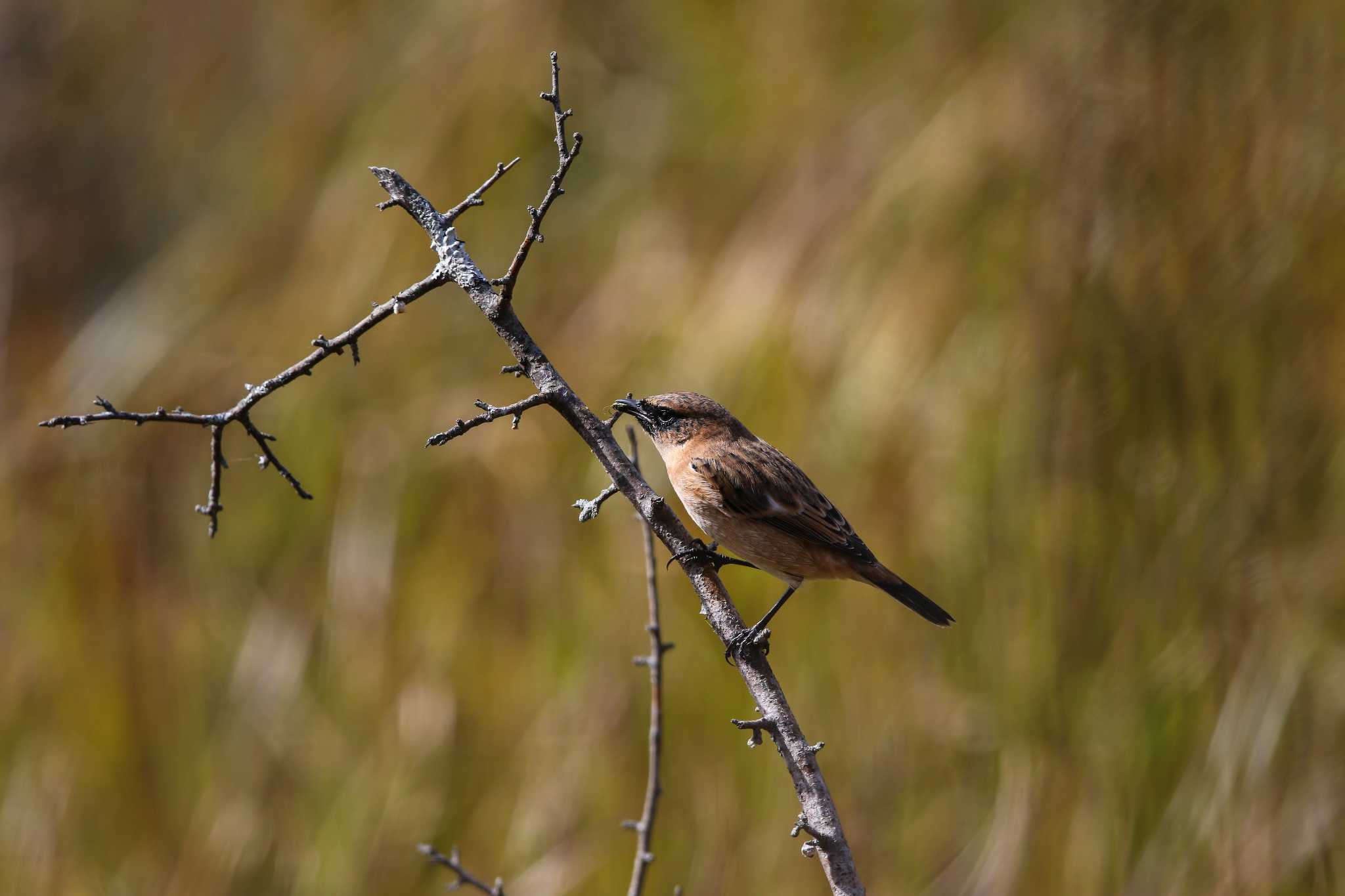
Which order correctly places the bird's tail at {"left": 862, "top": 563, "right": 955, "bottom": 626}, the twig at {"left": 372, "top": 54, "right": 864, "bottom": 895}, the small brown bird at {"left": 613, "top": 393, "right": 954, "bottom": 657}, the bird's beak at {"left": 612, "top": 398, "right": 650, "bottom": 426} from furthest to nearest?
the bird's beak at {"left": 612, "top": 398, "right": 650, "bottom": 426}, the bird's tail at {"left": 862, "top": 563, "right": 955, "bottom": 626}, the small brown bird at {"left": 613, "top": 393, "right": 954, "bottom": 657}, the twig at {"left": 372, "top": 54, "right": 864, "bottom": 895}

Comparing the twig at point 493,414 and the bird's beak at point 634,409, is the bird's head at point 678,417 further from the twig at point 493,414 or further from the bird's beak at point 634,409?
the twig at point 493,414

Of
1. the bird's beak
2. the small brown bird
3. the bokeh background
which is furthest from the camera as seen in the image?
the bokeh background

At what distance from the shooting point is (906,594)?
3.41m

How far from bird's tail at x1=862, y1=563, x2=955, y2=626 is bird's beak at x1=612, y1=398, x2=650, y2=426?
2.64 feet

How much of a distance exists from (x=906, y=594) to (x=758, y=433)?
1.69m

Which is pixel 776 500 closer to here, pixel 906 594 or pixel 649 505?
pixel 906 594

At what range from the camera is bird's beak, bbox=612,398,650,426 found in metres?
3.47

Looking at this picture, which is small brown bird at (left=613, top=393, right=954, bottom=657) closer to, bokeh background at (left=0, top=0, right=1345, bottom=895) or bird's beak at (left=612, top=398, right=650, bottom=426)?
bird's beak at (left=612, top=398, right=650, bottom=426)

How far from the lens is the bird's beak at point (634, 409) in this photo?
11.4 ft

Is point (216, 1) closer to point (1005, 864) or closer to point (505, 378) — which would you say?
point (505, 378)

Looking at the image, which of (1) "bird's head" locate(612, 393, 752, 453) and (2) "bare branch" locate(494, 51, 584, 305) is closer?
(2) "bare branch" locate(494, 51, 584, 305)

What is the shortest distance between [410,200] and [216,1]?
6.31m

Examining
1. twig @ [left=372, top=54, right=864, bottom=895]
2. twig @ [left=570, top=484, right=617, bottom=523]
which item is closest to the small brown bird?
twig @ [left=570, top=484, right=617, bottom=523]

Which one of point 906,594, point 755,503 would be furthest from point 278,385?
point 906,594
